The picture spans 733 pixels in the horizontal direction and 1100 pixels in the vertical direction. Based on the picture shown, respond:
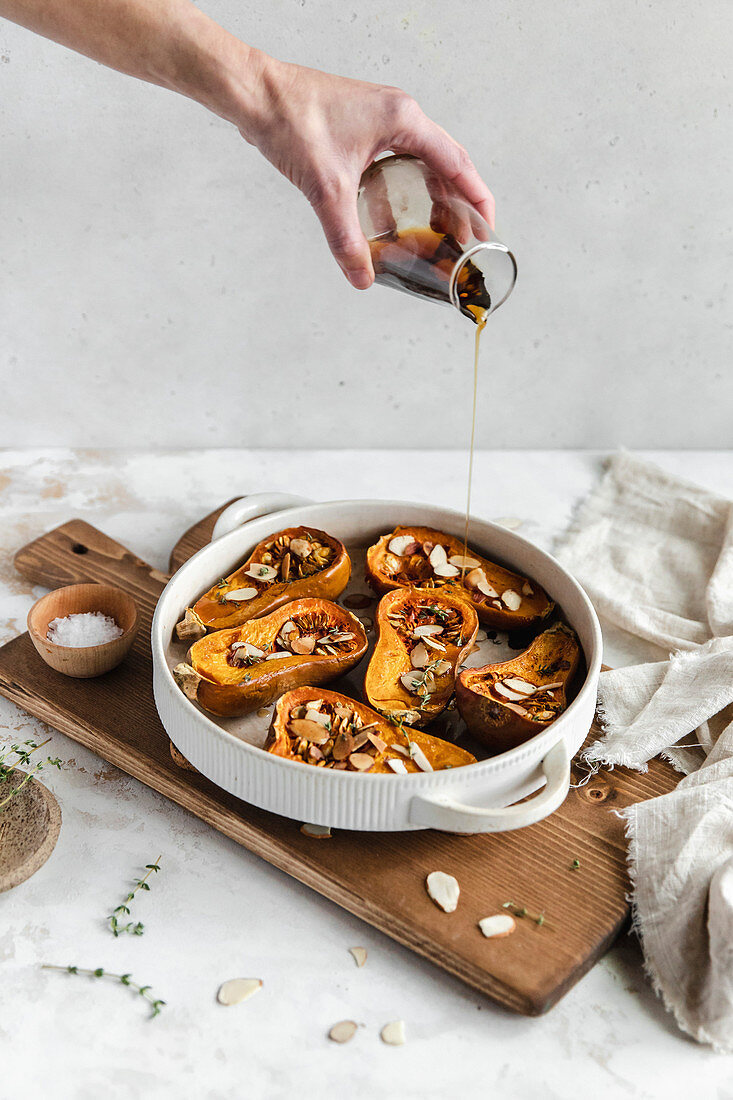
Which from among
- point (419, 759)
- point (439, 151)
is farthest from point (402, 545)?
point (439, 151)

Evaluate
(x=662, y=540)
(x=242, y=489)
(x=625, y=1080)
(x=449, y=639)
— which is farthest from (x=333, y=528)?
(x=625, y=1080)

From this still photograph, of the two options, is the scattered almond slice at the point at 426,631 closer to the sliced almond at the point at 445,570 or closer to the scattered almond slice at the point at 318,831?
the sliced almond at the point at 445,570

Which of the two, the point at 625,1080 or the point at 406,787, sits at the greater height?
the point at 406,787

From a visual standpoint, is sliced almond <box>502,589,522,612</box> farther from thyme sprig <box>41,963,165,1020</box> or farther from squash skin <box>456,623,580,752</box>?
thyme sprig <box>41,963,165,1020</box>

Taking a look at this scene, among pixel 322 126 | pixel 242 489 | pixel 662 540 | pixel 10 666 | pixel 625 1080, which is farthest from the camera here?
pixel 242 489

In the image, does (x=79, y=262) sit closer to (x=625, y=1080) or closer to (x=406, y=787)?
(x=406, y=787)

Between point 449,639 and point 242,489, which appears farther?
point 242,489

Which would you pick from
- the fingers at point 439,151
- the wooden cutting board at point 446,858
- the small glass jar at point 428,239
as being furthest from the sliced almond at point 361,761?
the fingers at point 439,151
